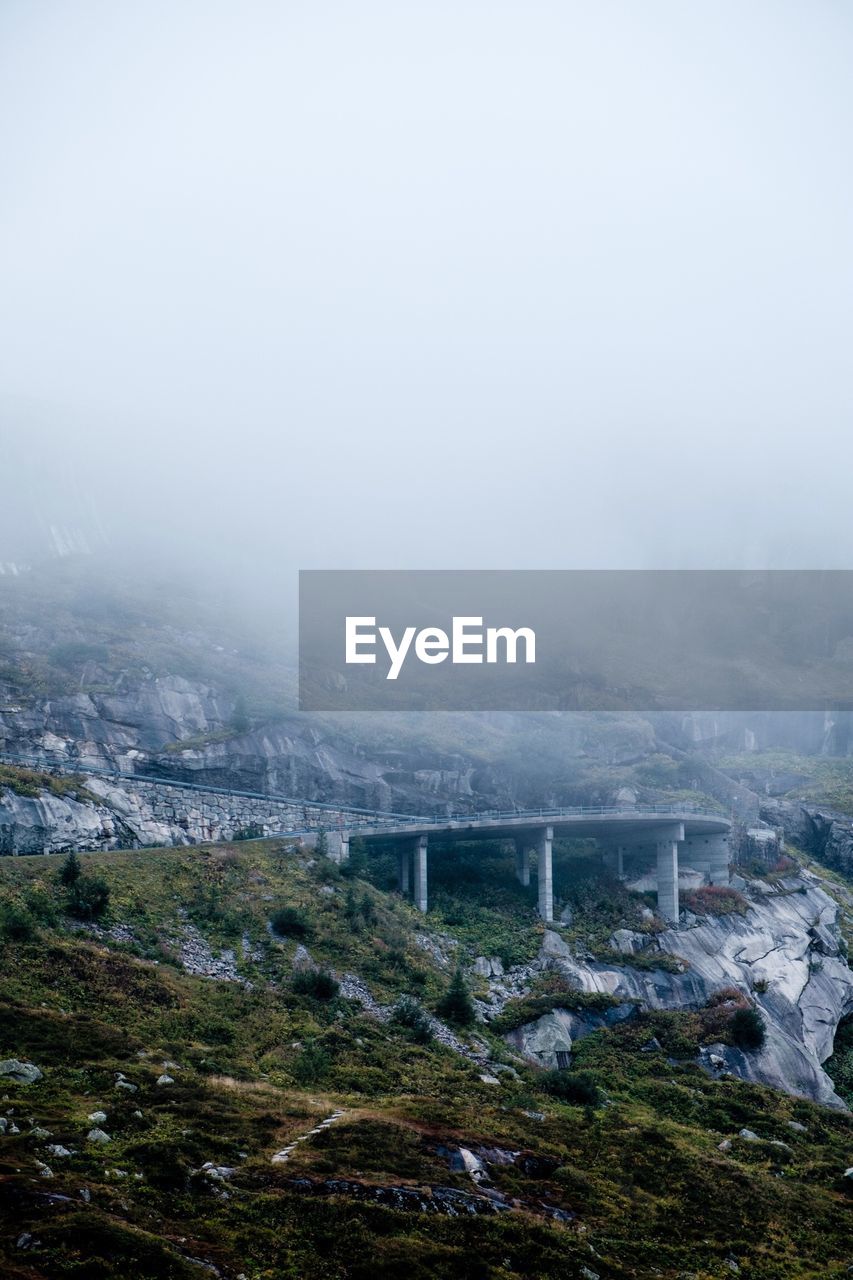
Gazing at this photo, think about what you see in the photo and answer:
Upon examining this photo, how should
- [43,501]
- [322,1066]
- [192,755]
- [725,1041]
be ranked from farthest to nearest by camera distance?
[43,501] < [192,755] < [725,1041] < [322,1066]

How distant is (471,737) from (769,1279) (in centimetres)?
7460

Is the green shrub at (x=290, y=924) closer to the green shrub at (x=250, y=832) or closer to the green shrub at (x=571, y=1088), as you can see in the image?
the green shrub at (x=250, y=832)

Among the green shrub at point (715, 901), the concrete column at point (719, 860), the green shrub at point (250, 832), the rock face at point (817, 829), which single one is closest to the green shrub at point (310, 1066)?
the green shrub at point (250, 832)

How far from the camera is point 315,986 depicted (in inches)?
1734

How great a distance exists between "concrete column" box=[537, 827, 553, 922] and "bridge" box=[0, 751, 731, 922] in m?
0.08

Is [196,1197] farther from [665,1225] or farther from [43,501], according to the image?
[43,501]

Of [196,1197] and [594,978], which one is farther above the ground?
[196,1197]

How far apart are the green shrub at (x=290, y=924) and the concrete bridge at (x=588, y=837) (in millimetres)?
13229

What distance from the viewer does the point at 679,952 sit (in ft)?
210

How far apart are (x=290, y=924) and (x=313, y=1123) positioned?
70.6 ft

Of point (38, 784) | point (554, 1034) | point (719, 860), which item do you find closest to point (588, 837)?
point (719, 860)

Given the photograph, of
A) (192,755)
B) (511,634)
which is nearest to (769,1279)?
(192,755)

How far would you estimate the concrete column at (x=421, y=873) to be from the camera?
67.4m

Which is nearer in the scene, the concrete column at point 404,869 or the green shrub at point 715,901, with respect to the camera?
the concrete column at point 404,869
